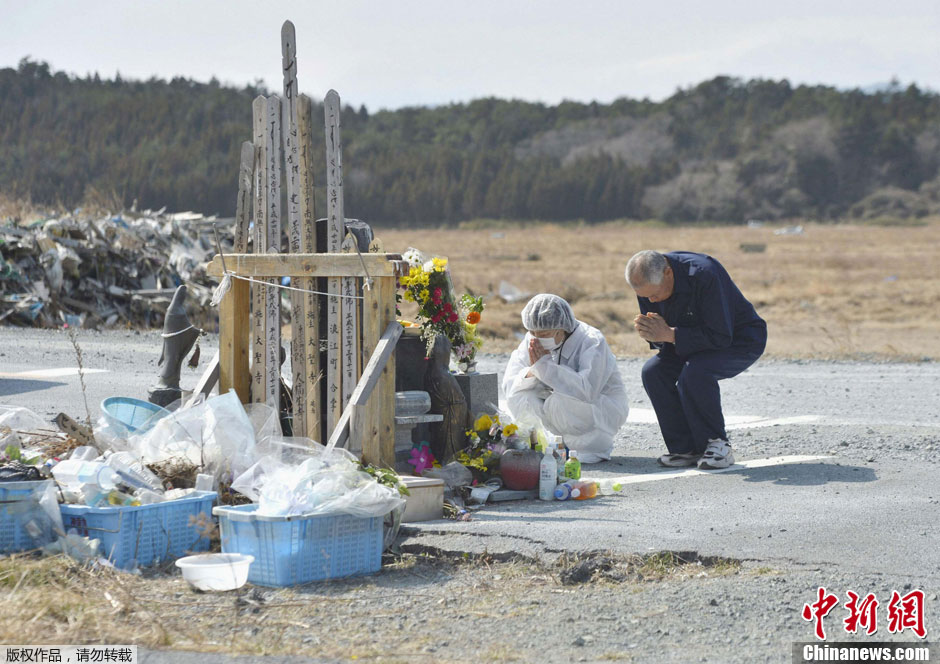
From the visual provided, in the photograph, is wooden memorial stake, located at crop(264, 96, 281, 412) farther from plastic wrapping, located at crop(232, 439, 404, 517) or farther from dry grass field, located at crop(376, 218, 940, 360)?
dry grass field, located at crop(376, 218, 940, 360)

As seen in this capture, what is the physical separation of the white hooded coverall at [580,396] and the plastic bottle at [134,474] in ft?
9.75

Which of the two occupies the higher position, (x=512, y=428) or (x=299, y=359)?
(x=299, y=359)

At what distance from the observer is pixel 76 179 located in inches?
2388

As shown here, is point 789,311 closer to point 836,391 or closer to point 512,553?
point 836,391

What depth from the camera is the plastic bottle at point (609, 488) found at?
277 inches

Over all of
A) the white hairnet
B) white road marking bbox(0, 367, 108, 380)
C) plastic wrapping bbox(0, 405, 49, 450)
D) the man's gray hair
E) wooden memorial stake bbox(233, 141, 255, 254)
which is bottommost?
white road marking bbox(0, 367, 108, 380)

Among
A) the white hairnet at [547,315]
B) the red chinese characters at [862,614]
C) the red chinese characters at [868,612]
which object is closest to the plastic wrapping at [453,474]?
the white hairnet at [547,315]

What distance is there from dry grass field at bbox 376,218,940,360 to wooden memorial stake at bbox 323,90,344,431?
973cm

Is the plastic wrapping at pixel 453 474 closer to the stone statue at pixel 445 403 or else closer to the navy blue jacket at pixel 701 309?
the stone statue at pixel 445 403

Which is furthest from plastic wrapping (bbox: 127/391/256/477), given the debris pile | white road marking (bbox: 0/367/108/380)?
the debris pile

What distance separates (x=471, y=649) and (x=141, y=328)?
49.8ft

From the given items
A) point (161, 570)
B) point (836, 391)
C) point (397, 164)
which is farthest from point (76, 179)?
point (161, 570)

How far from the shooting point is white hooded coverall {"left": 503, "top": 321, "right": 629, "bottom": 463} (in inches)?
313

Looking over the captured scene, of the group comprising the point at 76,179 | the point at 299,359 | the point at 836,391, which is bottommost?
the point at 836,391
